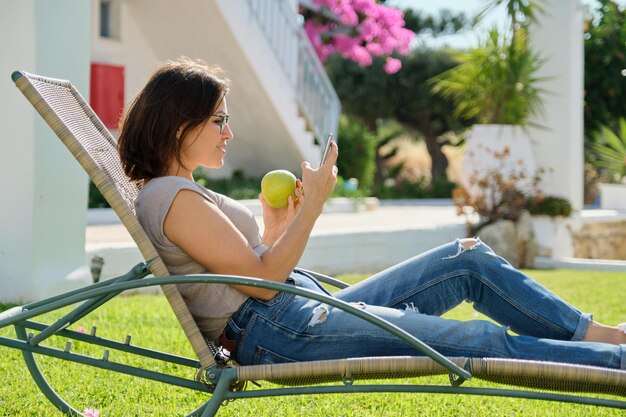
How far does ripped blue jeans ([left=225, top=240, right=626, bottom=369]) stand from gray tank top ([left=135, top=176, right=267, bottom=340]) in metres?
0.05

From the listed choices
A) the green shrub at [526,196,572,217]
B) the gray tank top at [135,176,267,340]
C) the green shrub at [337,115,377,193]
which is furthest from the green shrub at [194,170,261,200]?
the gray tank top at [135,176,267,340]

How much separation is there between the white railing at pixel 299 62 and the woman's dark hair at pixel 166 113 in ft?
24.1

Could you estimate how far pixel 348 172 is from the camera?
14.0 metres

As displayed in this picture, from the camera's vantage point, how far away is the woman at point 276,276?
2467 mm

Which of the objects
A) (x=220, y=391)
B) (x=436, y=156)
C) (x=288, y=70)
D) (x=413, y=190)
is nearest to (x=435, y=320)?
(x=220, y=391)

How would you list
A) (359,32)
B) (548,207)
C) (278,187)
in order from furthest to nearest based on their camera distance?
(359,32)
(548,207)
(278,187)

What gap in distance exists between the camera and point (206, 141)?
266cm

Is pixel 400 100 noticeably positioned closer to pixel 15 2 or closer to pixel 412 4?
pixel 412 4

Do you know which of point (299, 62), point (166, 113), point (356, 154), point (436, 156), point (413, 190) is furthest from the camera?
point (436, 156)

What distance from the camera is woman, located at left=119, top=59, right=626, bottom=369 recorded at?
8.09ft

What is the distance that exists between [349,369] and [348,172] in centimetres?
1172

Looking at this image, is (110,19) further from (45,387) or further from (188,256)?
(188,256)

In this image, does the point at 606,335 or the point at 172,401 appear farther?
the point at 172,401

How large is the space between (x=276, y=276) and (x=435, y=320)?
44 cm
